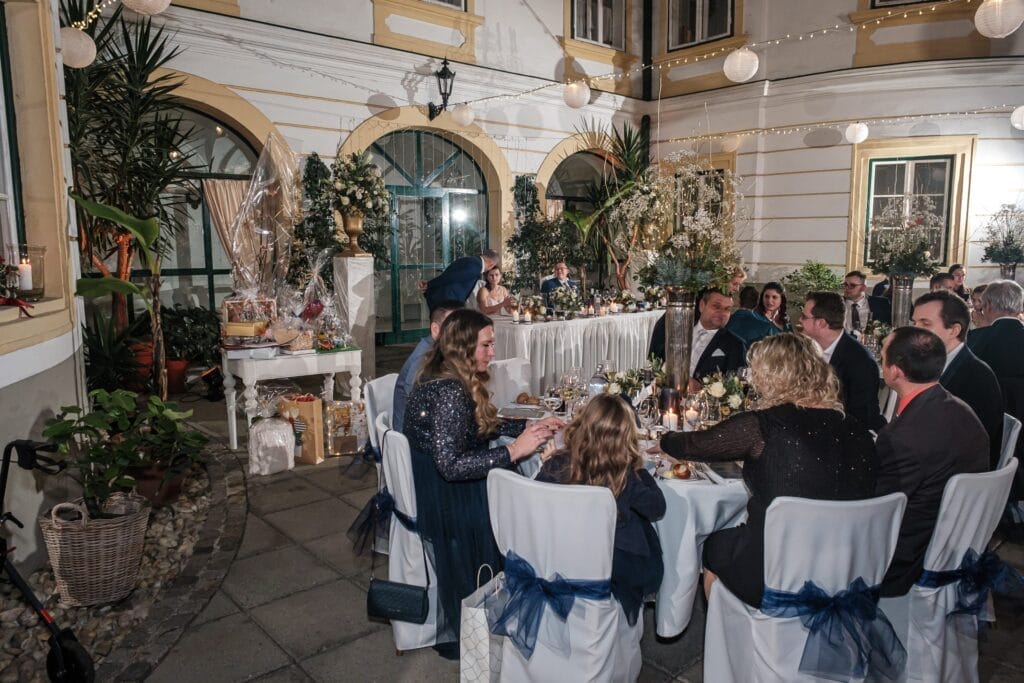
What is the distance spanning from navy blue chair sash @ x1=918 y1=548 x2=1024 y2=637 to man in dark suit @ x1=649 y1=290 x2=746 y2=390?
5.61 feet

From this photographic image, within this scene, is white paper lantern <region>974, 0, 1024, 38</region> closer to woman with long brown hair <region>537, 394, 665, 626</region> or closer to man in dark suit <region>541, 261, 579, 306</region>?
man in dark suit <region>541, 261, 579, 306</region>

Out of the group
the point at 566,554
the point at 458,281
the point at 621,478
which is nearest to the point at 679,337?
the point at 458,281

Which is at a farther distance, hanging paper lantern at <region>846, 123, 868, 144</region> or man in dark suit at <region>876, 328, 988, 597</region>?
hanging paper lantern at <region>846, 123, 868, 144</region>

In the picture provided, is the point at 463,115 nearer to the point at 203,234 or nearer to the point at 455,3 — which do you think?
the point at 455,3

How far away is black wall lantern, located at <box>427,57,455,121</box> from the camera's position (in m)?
9.73

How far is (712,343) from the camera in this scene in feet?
15.3

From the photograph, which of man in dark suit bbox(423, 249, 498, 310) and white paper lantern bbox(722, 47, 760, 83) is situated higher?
white paper lantern bbox(722, 47, 760, 83)

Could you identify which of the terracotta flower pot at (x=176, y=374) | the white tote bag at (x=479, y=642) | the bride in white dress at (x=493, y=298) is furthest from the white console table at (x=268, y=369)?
the white tote bag at (x=479, y=642)

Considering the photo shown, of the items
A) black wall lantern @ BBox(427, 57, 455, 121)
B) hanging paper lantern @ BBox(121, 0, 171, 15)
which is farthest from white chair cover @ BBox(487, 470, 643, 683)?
black wall lantern @ BBox(427, 57, 455, 121)

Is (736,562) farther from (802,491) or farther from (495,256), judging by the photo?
(495,256)

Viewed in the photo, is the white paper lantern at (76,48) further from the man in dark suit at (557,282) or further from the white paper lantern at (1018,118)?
the white paper lantern at (1018,118)

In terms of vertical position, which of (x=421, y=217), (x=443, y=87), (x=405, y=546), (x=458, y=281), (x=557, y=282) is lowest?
(x=405, y=546)

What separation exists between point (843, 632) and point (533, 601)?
1002 mm

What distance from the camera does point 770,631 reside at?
7.58 ft
